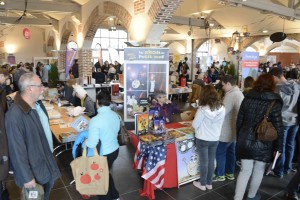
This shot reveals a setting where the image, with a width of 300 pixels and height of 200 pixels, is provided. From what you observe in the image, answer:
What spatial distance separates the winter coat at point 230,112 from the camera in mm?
3580

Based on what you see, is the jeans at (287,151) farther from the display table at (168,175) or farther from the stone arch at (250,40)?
the stone arch at (250,40)

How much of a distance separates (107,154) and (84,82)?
768 cm

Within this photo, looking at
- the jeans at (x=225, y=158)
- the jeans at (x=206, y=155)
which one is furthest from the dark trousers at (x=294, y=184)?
the jeans at (x=206, y=155)

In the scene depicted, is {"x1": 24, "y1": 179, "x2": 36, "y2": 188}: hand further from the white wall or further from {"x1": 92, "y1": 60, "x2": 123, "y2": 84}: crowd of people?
the white wall

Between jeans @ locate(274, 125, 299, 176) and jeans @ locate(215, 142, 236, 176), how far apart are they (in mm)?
795

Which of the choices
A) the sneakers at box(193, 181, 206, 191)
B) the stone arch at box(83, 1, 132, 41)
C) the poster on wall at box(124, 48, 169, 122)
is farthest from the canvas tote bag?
the stone arch at box(83, 1, 132, 41)

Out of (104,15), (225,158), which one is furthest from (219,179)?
(104,15)

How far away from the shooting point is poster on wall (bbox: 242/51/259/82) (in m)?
7.34

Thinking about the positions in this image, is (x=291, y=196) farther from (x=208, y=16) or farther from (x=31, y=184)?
(x=208, y=16)

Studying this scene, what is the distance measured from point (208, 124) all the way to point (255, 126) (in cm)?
58

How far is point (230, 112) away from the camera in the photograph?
3594 mm

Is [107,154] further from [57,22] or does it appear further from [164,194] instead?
[57,22]

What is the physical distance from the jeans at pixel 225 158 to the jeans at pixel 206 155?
0.92 ft

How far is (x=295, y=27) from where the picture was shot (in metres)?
13.1
